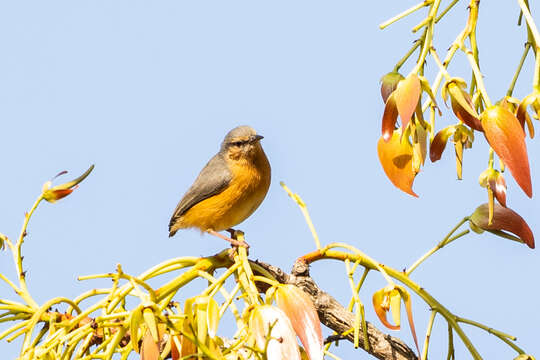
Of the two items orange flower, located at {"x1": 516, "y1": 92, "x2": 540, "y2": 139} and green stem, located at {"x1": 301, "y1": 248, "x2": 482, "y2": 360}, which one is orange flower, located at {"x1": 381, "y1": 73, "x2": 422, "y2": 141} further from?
green stem, located at {"x1": 301, "y1": 248, "x2": 482, "y2": 360}

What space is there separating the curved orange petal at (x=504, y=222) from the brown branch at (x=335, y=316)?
1.98 ft

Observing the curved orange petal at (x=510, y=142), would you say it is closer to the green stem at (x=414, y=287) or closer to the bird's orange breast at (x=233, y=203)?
the green stem at (x=414, y=287)

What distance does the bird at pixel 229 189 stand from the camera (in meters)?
4.91

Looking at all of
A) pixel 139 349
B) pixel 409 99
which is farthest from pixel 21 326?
pixel 409 99

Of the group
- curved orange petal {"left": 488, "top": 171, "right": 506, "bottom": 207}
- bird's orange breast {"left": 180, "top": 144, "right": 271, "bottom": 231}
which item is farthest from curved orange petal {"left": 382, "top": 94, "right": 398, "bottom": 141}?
bird's orange breast {"left": 180, "top": 144, "right": 271, "bottom": 231}

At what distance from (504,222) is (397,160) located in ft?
1.45

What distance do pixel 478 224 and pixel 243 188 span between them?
8.58ft

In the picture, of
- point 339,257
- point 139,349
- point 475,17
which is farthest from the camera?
point 339,257

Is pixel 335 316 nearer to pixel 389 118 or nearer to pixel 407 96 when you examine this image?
pixel 389 118

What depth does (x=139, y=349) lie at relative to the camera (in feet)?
6.82

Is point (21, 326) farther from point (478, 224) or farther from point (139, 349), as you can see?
point (478, 224)

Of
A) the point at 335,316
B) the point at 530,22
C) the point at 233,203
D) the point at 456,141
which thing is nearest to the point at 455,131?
the point at 456,141

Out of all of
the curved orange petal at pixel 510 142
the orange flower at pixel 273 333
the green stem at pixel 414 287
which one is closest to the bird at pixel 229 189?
the green stem at pixel 414 287

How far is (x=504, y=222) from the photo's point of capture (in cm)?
240
